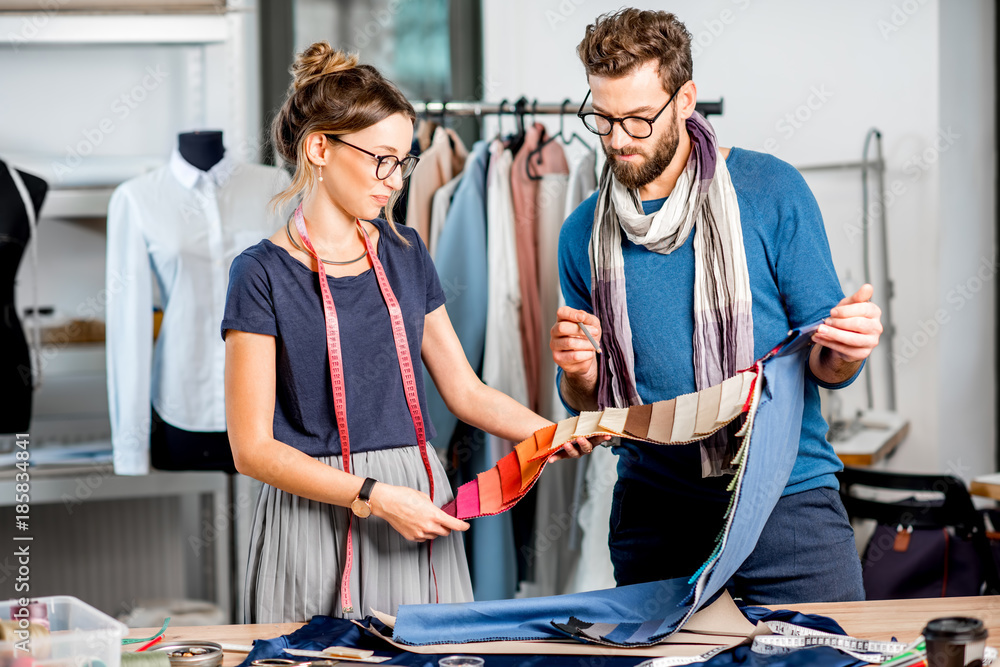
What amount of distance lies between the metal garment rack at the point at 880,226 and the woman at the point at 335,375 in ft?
7.59

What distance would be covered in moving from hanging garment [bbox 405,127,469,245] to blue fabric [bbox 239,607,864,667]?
1.44 meters

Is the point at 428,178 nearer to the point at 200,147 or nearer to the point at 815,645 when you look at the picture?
the point at 200,147

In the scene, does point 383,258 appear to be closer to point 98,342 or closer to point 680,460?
point 680,460

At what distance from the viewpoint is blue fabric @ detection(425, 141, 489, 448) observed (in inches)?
97.7

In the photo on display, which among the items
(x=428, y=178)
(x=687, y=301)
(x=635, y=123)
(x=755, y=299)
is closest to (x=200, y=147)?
(x=428, y=178)

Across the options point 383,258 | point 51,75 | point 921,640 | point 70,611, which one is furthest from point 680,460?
point 51,75

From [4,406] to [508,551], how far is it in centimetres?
147

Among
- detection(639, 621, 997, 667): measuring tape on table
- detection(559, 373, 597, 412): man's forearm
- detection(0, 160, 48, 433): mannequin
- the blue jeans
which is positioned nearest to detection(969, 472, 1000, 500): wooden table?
the blue jeans

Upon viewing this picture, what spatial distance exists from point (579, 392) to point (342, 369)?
1.64 feet

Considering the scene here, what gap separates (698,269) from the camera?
1.59 metres

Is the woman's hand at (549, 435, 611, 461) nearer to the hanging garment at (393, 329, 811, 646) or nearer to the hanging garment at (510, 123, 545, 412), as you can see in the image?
the hanging garment at (393, 329, 811, 646)

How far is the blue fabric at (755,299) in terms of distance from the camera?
1544 millimetres

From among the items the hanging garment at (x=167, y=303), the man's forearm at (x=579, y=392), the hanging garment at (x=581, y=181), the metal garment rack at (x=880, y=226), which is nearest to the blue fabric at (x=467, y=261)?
the hanging garment at (x=581, y=181)

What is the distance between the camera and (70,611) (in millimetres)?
1108
